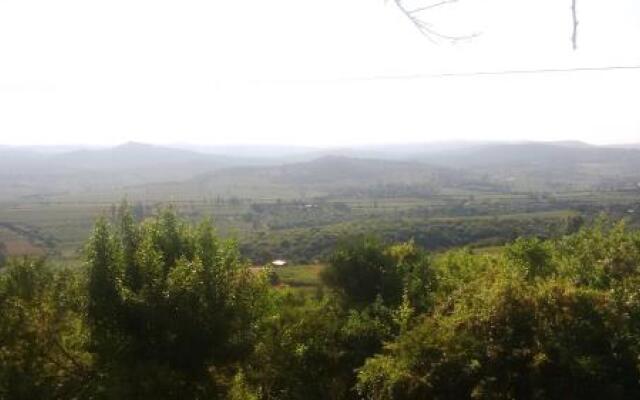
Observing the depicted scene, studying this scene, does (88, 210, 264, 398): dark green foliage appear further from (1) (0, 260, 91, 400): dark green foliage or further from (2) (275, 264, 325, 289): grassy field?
(2) (275, 264, 325, 289): grassy field

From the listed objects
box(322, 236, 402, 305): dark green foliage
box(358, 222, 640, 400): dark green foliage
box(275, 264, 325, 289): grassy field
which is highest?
box(358, 222, 640, 400): dark green foliage

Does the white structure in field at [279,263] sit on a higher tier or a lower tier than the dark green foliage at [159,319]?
lower

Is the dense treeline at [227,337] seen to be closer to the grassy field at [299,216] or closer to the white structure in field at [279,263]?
the white structure in field at [279,263]

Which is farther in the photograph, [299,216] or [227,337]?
[299,216]

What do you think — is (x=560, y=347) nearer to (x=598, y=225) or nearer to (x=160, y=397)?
(x=160, y=397)

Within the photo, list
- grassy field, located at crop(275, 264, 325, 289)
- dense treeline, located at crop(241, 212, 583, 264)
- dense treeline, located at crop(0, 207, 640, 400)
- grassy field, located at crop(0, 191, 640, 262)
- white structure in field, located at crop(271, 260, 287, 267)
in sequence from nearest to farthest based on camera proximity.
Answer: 1. dense treeline, located at crop(0, 207, 640, 400)
2. grassy field, located at crop(275, 264, 325, 289)
3. white structure in field, located at crop(271, 260, 287, 267)
4. dense treeline, located at crop(241, 212, 583, 264)
5. grassy field, located at crop(0, 191, 640, 262)

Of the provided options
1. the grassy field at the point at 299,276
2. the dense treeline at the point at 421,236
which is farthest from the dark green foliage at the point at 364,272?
the dense treeline at the point at 421,236

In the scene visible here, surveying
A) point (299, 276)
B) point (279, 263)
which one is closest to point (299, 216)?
point (279, 263)

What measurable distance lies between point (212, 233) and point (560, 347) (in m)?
10.1

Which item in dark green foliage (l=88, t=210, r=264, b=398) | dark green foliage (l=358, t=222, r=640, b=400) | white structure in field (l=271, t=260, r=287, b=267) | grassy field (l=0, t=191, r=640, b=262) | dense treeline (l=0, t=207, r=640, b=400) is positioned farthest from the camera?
grassy field (l=0, t=191, r=640, b=262)

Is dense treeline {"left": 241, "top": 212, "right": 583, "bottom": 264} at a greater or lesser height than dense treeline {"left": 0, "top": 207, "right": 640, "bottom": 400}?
lesser

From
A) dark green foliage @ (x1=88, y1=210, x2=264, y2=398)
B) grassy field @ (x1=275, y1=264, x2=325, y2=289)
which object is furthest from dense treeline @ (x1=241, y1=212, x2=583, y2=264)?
dark green foliage @ (x1=88, y1=210, x2=264, y2=398)

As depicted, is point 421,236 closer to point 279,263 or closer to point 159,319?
point 279,263

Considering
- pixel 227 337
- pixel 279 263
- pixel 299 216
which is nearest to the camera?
pixel 227 337
